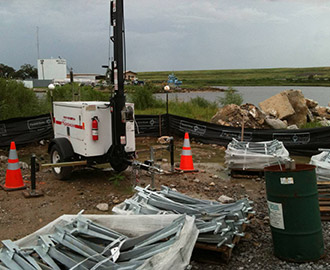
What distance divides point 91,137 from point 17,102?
9.24 m

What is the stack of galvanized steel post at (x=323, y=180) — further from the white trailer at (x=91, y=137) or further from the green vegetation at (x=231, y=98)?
the green vegetation at (x=231, y=98)

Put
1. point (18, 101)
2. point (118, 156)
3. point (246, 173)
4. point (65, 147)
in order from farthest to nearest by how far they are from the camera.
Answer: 1. point (18, 101)
2. point (246, 173)
3. point (65, 147)
4. point (118, 156)

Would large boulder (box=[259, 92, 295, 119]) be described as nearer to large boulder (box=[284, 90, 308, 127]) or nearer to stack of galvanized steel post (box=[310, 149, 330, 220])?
large boulder (box=[284, 90, 308, 127])

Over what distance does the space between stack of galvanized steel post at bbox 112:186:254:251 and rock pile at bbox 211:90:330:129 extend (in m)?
9.00

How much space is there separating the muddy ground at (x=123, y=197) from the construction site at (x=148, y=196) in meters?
0.02

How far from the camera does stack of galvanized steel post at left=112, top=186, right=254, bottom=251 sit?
474 cm

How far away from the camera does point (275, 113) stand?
19734 millimetres

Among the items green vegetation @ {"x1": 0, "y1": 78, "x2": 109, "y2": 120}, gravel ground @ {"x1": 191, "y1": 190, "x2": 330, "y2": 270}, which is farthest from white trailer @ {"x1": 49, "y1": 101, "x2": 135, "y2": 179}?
green vegetation @ {"x1": 0, "y1": 78, "x2": 109, "y2": 120}

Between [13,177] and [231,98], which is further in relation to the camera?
[231,98]

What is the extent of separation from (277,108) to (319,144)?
7.82 meters

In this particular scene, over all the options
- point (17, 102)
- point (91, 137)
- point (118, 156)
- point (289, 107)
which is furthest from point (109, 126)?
point (289, 107)

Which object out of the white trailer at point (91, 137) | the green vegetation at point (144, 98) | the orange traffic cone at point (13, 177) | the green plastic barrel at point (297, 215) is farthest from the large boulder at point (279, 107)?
the green plastic barrel at point (297, 215)

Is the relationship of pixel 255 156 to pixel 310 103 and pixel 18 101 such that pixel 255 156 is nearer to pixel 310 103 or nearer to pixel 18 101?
pixel 18 101

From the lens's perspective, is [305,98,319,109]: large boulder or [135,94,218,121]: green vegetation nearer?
[135,94,218,121]: green vegetation
